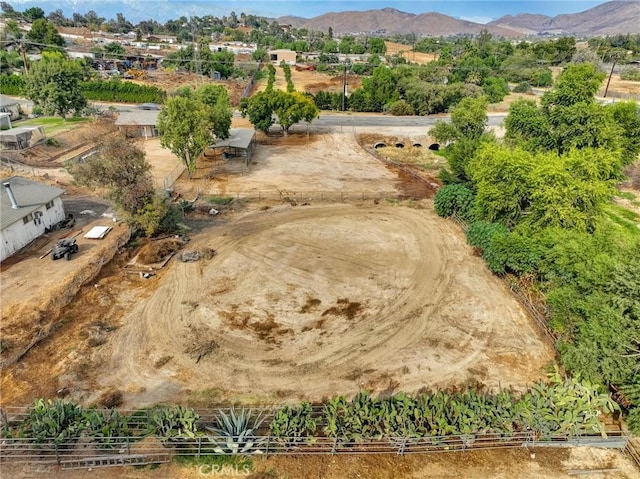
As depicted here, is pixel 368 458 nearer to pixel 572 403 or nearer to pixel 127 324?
pixel 572 403

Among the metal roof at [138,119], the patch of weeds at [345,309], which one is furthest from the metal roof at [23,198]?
the metal roof at [138,119]

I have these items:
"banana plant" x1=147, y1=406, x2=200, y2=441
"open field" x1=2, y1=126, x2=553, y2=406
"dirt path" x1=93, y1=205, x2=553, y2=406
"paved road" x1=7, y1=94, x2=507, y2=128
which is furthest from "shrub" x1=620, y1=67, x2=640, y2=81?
"banana plant" x1=147, y1=406, x2=200, y2=441

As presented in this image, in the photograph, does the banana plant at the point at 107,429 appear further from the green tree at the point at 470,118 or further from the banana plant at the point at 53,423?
the green tree at the point at 470,118

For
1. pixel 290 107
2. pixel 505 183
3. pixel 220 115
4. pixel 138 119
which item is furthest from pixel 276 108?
pixel 505 183

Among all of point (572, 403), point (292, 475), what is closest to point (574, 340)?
point (572, 403)

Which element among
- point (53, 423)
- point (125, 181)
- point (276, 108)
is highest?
point (276, 108)

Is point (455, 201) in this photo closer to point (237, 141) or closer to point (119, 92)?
point (237, 141)
